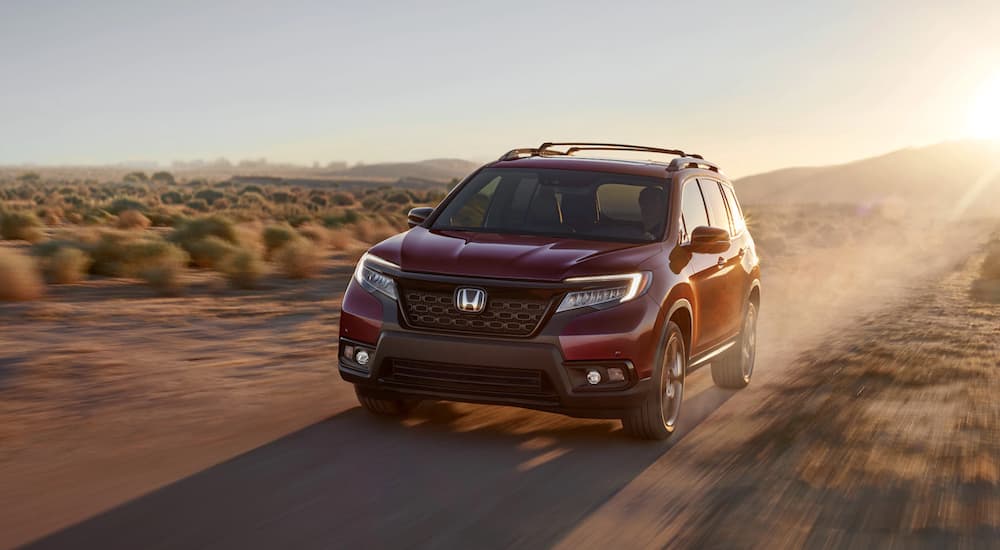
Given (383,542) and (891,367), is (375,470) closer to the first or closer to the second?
(383,542)

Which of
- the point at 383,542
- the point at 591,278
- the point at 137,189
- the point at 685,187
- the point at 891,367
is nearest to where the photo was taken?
the point at 383,542

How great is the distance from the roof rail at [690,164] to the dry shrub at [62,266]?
10.3 meters

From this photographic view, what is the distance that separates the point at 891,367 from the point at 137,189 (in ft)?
292

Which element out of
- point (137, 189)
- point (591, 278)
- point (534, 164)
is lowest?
point (137, 189)

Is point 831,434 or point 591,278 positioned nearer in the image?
point 591,278

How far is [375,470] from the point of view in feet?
20.9

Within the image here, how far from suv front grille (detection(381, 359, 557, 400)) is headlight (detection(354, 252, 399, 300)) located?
1.64 feet

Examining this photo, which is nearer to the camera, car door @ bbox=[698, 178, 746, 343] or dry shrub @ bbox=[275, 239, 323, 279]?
car door @ bbox=[698, 178, 746, 343]

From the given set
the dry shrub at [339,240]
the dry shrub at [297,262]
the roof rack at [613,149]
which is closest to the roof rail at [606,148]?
the roof rack at [613,149]

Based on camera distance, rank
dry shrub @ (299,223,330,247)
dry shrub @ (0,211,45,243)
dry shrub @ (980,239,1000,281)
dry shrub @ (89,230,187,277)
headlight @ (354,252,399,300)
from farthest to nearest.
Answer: dry shrub @ (299,223,330,247)
dry shrub @ (0,211,45,243)
dry shrub @ (980,239,1000,281)
dry shrub @ (89,230,187,277)
headlight @ (354,252,399,300)

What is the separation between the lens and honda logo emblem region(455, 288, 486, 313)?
6.78 m

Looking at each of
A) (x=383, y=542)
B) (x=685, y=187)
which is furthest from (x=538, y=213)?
(x=383, y=542)

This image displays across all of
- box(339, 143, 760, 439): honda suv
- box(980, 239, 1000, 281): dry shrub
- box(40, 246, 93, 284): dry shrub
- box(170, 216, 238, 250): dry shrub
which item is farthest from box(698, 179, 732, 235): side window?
box(980, 239, 1000, 281): dry shrub

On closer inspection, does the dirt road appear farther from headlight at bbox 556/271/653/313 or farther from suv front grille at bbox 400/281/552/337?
headlight at bbox 556/271/653/313
